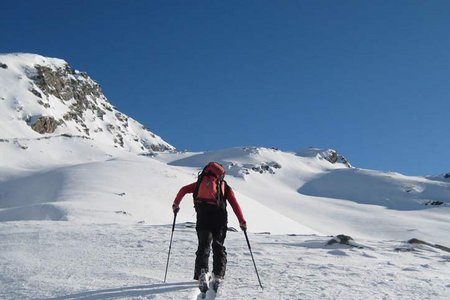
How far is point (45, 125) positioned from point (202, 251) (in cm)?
12051

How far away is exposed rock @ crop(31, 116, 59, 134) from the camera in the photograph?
115312mm

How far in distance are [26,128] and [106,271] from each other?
10929cm

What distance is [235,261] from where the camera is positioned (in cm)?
1027

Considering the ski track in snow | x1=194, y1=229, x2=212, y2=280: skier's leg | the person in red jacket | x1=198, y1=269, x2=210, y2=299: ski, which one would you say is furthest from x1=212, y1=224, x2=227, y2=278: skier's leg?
x1=198, y1=269, x2=210, y2=299: ski

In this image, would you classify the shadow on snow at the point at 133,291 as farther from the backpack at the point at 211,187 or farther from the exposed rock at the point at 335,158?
the exposed rock at the point at 335,158

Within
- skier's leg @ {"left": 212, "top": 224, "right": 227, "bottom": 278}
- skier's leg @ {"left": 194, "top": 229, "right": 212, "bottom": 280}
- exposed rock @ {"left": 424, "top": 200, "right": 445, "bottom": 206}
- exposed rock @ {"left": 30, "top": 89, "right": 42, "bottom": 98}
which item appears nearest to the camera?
skier's leg @ {"left": 194, "top": 229, "right": 212, "bottom": 280}

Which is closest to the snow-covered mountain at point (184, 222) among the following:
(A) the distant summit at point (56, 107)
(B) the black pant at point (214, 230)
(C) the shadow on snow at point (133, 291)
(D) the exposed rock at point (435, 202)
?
(C) the shadow on snow at point (133, 291)

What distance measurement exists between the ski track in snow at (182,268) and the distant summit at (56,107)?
8538 centimetres

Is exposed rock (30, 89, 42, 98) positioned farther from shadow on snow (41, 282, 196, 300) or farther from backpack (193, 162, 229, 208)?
shadow on snow (41, 282, 196, 300)

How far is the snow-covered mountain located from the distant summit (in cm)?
76

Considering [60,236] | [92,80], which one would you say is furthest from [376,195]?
[92,80]

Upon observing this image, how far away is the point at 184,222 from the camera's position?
79.6 ft

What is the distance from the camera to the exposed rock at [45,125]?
378ft

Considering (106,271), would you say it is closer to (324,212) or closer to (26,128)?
(324,212)
